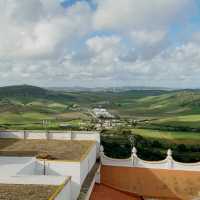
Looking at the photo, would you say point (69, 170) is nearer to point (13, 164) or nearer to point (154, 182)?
point (13, 164)

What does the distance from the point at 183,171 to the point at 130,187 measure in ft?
16.0

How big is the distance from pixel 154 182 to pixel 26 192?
14.8m

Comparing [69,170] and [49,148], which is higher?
[49,148]

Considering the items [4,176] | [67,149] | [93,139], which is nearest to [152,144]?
[93,139]

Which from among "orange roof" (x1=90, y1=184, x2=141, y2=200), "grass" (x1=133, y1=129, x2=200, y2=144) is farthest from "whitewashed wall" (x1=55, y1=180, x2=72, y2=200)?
"grass" (x1=133, y1=129, x2=200, y2=144)

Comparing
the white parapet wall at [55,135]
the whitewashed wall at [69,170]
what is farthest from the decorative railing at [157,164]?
the whitewashed wall at [69,170]

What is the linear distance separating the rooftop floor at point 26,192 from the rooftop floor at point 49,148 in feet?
22.4

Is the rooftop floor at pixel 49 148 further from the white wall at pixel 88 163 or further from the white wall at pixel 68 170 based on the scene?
the white wall at pixel 68 170

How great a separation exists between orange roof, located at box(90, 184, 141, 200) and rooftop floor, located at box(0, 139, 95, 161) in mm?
2893

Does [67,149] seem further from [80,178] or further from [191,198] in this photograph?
[191,198]

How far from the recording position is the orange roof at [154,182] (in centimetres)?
2525

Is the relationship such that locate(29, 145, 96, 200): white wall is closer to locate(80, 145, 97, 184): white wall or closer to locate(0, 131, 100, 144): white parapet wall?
locate(80, 145, 97, 184): white wall

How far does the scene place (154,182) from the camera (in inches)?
1038

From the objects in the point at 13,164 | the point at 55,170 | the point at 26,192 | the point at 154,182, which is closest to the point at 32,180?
the point at 26,192
